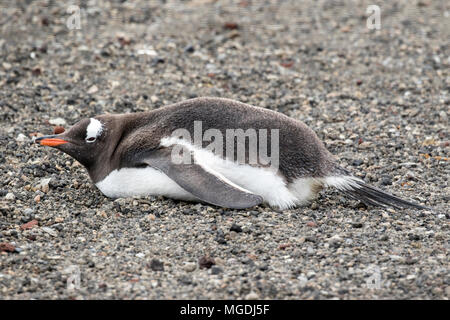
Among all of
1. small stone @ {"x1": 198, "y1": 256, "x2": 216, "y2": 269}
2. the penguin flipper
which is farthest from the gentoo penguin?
small stone @ {"x1": 198, "y1": 256, "x2": 216, "y2": 269}

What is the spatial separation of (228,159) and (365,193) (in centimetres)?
96

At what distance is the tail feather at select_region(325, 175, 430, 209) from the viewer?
4742 mm

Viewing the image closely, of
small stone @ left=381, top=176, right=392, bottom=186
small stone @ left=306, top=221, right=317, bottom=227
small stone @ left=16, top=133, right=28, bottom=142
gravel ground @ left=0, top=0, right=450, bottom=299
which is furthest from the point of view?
small stone @ left=16, top=133, right=28, bottom=142

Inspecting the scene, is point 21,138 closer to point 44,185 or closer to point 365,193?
point 44,185

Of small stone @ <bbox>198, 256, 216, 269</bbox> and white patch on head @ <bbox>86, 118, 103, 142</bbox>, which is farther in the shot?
white patch on head @ <bbox>86, 118, 103, 142</bbox>

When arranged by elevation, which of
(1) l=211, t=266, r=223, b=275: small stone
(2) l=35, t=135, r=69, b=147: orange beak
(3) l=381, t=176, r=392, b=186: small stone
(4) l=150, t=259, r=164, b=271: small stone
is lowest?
(3) l=381, t=176, r=392, b=186: small stone

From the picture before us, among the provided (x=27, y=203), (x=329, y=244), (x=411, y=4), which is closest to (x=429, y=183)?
(x=329, y=244)

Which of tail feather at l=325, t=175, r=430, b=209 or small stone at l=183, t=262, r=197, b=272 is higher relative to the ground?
tail feather at l=325, t=175, r=430, b=209

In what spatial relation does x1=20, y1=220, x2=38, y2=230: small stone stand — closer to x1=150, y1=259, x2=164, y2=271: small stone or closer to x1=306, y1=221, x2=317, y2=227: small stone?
x1=150, y1=259, x2=164, y2=271: small stone

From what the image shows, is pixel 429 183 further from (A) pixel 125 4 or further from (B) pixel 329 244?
(A) pixel 125 4

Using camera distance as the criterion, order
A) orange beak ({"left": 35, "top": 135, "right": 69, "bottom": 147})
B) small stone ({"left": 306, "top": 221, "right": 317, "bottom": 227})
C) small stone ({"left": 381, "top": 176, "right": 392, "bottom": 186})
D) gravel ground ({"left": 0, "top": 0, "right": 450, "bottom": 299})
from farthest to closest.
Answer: small stone ({"left": 381, "top": 176, "right": 392, "bottom": 186}) → orange beak ({"left": 35, "top": 135, "right": 69, "bottom": 147}) → small stone ({"left": 306, "top": 221, "right": 317, "bottom": 227}) → gravel ground ({"left": 0, "top": 0, "right": 450, "bottom": 299})

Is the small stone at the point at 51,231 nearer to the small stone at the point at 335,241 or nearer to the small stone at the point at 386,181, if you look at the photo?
the small stone at the point at 335,241

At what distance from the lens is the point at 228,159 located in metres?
4.72

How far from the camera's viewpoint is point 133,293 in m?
3.76
